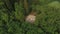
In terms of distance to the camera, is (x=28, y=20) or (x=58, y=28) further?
(x=28, y=20)

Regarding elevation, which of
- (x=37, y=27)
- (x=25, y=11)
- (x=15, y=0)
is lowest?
(x=37, y=27)

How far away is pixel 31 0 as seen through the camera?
1.76m

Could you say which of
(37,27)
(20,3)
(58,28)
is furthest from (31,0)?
(58,28)

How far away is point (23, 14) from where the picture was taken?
1744 mm

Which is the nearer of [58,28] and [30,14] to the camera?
[58,28]

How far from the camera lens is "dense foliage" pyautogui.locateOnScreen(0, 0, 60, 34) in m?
1.62

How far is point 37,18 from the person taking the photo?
1.66 meters

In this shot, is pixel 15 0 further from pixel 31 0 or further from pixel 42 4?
pixel 42 4

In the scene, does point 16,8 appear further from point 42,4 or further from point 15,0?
point 42,4

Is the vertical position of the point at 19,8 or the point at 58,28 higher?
the point at 19,8

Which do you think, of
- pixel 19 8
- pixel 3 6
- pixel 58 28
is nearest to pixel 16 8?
pixel 19 8

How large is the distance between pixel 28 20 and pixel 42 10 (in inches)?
7.8

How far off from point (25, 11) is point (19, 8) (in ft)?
0.36

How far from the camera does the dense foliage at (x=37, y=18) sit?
63.6 inches
